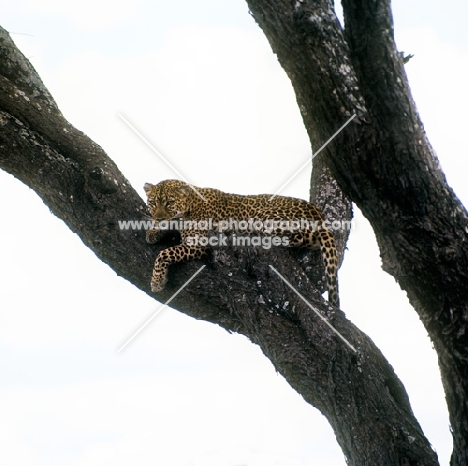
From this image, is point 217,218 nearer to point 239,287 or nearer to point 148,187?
point 148,187

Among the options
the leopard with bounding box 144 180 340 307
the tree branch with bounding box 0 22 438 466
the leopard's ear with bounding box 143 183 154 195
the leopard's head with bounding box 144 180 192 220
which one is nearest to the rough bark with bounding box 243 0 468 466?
the tree branch with bounding box 0 22 438 466

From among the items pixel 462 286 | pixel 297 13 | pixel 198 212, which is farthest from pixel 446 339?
pixel 198 212

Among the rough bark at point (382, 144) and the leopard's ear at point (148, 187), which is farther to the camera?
the leopard's ear at point (148, 187)

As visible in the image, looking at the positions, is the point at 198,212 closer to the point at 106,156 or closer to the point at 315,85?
the point at 106,156

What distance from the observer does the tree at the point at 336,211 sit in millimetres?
5184

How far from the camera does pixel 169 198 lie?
8.28 metres

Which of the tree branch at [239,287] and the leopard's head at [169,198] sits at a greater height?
the leopard's head at [169,198]

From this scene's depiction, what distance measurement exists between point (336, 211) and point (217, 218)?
1.21 m

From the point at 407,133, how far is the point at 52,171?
317 centimetres

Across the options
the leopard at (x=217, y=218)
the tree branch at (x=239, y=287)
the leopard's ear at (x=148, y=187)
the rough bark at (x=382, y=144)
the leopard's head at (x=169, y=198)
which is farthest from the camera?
the leopard's ear at (x=148, y=187)

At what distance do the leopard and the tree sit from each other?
0.15m

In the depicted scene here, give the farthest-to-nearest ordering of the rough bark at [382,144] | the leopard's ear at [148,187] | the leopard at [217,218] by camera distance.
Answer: the leopard's ear at [148,187] < the leopard at [217,218] < the rough bark at [382,144]

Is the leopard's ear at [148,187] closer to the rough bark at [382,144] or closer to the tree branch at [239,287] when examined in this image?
the tree branch at [239,287]

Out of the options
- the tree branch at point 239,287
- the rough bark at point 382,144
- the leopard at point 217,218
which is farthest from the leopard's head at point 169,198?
the rough bark at point 382,144
